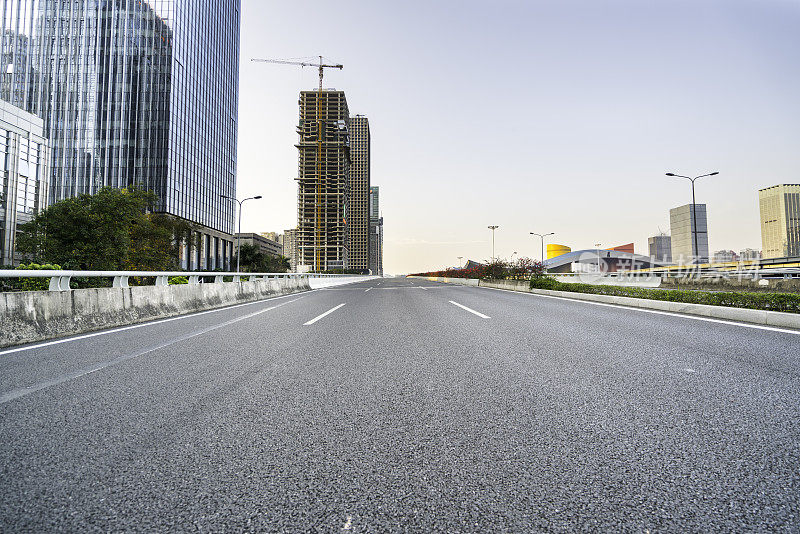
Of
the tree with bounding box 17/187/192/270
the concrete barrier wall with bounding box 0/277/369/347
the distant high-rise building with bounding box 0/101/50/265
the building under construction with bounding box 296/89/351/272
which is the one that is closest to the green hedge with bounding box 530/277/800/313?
the concrete barrier wall with bounding box 0/277/369/347

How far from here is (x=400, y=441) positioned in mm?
2570

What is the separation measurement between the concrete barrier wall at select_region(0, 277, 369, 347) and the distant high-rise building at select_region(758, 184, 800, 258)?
180 m

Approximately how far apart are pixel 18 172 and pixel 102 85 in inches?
1271

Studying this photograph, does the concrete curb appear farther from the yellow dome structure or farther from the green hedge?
the yellow dome structure

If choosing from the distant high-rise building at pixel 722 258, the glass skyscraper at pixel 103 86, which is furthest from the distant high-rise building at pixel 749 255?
the glass skyscraper at pixel 103 86

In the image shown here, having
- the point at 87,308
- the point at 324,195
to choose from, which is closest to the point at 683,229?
the point at 324,195

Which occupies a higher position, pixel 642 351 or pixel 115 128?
pixel 115 128

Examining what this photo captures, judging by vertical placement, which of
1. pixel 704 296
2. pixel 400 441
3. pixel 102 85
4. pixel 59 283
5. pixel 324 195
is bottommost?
pixel 400 441

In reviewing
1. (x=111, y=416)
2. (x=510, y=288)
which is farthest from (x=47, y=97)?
(x=111, y=416)

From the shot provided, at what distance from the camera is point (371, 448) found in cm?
246

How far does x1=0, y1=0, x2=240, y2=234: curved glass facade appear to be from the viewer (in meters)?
68.9

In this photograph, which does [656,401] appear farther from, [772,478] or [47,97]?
[47,97]

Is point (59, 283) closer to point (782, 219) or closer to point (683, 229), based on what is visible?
point (683, 229)

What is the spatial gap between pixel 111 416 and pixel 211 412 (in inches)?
27.2
